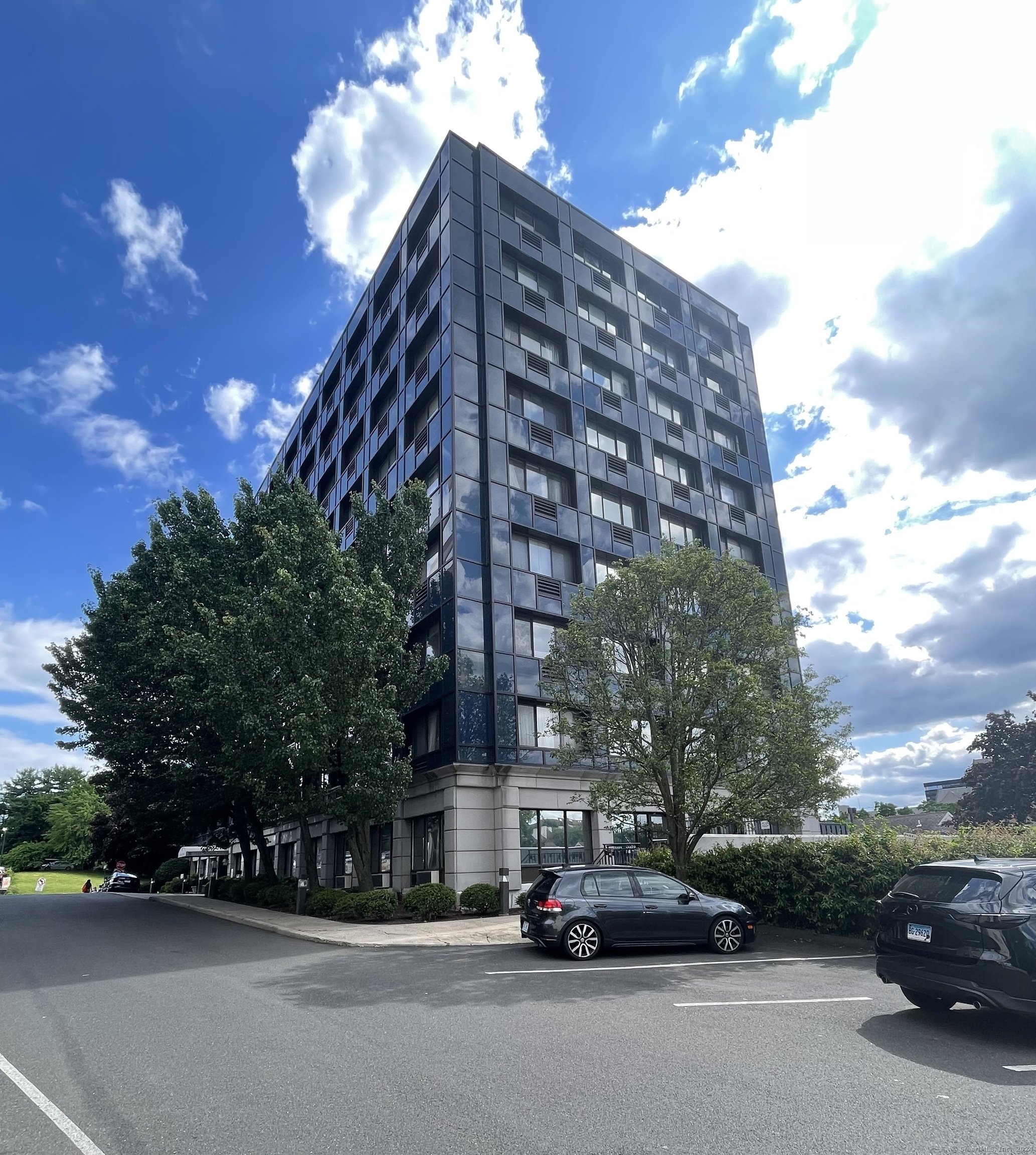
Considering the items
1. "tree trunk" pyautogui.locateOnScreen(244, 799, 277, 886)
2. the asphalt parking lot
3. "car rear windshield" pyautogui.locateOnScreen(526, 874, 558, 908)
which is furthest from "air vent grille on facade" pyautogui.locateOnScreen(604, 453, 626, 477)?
the asphalt parking lot

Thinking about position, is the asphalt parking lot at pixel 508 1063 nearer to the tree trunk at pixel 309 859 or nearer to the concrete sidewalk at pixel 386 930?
the concrete sidewalk at pixel 386 930

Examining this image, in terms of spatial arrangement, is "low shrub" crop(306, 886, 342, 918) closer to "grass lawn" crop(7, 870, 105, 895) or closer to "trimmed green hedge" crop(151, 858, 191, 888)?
"trimmed green hedge" crop(151, 858, 191, 888)

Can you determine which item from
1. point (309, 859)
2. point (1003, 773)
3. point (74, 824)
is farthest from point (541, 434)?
point (74, 824)

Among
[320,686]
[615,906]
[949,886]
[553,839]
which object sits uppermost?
[320,686]

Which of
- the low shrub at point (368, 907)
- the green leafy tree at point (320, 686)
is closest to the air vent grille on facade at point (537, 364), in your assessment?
Answer: the green leafy tree at point (320, 686)

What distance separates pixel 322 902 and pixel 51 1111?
16.6 metres

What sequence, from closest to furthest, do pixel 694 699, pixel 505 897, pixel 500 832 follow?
pixel 694 699 < pixel 505 897 < pixel 500 832

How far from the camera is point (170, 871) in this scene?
51.1 m

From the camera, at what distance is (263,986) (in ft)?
33.0

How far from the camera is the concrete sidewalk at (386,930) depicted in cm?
1481

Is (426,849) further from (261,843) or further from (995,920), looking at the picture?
(995,920)

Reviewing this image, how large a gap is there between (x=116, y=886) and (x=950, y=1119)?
53.9 m

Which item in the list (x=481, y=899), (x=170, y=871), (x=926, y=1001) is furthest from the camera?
(x=170, y=871)

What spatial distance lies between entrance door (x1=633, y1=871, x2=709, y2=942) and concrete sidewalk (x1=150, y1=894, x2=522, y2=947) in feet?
11.2
